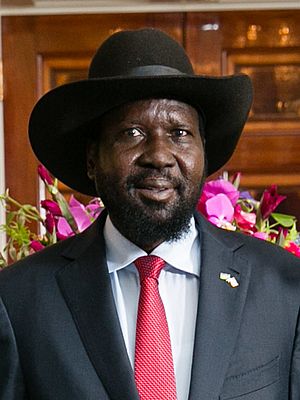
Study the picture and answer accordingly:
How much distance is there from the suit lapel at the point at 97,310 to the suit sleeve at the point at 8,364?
82 millimetres

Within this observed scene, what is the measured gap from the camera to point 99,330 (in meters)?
1.21

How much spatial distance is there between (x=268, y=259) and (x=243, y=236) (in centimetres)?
6

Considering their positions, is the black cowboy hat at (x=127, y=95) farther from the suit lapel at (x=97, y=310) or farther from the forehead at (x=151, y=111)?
the suit lapel at (x=97, y=310)

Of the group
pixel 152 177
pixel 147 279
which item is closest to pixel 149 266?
pixel 147 279

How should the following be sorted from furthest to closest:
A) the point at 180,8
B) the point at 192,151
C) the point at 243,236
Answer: the point at 180,8 → the point at 243,236 → the point at 192,151

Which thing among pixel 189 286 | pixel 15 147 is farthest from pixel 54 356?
pixel 15 147

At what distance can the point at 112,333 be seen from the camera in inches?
47.2

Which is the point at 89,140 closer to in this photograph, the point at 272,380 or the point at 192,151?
the point at 192,151

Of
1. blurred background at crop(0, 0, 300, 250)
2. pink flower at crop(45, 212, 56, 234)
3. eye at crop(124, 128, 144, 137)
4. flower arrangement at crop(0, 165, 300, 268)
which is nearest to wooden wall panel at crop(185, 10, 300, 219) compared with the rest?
blurred background at crop(0, 0, 300, 250)

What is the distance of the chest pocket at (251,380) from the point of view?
1193mm

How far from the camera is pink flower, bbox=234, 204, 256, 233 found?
138 centimetres

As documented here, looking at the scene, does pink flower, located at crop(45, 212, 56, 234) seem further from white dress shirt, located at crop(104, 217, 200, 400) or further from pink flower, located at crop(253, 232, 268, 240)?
pink flower, located at crop(253, 232, 268, 240)

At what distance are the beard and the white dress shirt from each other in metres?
0.03

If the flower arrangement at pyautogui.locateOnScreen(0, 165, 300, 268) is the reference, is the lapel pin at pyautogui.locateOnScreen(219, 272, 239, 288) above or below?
below
